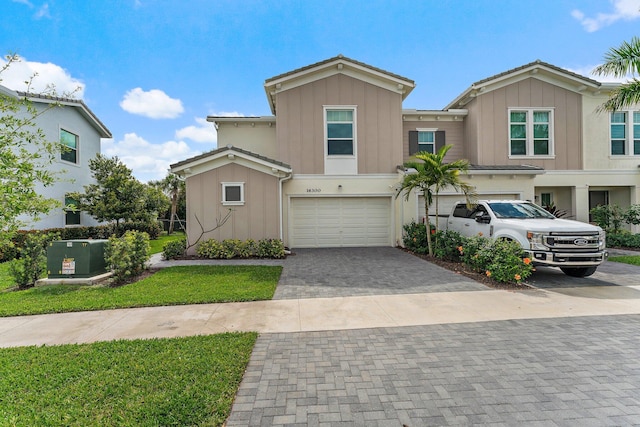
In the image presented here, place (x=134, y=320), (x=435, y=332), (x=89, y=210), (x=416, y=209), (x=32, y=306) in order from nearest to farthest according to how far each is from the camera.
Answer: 1. (x=435, y=332)
2. (x=134, y=320)
3. (x=32, y=306)
4. (x=416, y=209)
5. (x=89, y=210)

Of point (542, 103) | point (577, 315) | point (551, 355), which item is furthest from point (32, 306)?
point (542, 103)

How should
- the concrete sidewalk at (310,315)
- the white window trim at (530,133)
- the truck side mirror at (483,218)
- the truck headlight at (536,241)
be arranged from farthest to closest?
the white window trim at (530,133) → the truck side mirror at (483,218) → the truck headlight at (536,241) → the concrete sidewalk at (310,315)

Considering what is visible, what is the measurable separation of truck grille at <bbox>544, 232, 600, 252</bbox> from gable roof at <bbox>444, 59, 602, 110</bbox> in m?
9.51

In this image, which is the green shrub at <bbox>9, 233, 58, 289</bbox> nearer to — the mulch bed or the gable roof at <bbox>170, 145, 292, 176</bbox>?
the gable roof at <bbox>170, 145, 292, 176</bbox>

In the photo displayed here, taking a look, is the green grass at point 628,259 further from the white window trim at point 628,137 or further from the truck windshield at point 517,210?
the white window trim at point 628,137

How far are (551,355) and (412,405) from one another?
220 centimetres

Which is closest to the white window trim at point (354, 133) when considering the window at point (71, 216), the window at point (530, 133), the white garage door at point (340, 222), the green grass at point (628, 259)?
the white garage door at point (340, 222)

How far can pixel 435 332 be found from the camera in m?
4.45

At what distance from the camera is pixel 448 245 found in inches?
395

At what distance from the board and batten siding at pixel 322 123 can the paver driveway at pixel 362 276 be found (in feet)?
14.6

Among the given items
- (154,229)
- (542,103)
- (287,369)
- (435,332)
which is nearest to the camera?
(287,369)

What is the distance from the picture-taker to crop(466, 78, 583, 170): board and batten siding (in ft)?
46.7

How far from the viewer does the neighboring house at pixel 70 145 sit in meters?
14.1

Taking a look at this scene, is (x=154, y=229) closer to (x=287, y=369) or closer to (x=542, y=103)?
(x=287, y=369)
